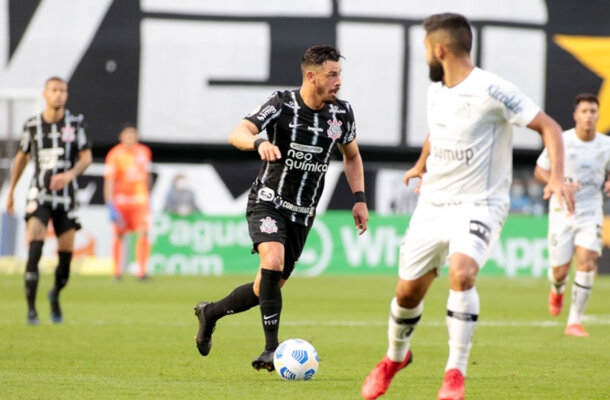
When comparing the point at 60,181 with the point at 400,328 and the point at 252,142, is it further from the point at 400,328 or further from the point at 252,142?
the point at 400,328

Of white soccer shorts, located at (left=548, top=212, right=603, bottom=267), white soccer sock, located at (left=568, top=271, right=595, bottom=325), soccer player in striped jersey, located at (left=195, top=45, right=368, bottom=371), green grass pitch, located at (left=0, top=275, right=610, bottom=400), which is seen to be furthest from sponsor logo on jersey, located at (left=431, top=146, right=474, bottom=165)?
white soccer shorts, located at (left=548, top=212, right=603, bottom=267)

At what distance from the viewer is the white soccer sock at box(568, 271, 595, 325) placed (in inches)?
478

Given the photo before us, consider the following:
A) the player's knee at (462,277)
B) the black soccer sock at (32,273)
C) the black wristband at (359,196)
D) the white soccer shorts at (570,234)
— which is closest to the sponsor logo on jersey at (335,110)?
the black wristband at (359,196)

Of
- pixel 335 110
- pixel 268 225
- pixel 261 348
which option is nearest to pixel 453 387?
pixel 268 225

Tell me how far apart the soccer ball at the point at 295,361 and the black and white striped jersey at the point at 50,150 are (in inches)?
202

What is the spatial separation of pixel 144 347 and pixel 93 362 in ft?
4.11

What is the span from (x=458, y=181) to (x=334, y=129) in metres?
1.90

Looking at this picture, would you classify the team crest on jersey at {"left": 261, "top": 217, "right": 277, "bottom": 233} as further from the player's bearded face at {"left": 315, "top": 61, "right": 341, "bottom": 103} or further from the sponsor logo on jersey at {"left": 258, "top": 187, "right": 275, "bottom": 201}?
the player's bearded face at {"left": 315, "top": 61, "right": 341, "bottom": 103}

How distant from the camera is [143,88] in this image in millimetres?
28250

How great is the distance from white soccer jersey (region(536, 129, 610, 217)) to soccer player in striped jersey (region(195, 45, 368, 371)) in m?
4.42

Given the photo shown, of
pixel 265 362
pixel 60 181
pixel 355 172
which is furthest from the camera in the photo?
pixel 60 181

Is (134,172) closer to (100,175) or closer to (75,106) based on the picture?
(100,175)

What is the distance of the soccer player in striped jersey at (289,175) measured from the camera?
832 centimetres

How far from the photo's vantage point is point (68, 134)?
12.4 m
